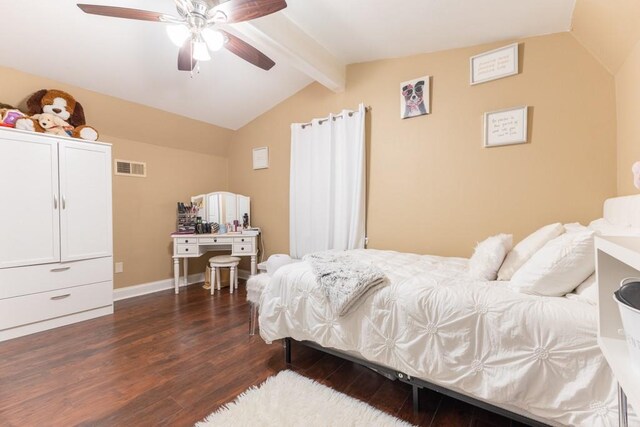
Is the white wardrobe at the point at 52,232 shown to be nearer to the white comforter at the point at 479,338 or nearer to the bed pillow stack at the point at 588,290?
the white comforter at the point at 479,338

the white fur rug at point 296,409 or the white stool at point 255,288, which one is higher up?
the white stool at point 255,288

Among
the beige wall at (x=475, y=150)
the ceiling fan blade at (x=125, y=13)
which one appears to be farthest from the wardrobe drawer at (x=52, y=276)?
the beige wall at (x=475, y=150)

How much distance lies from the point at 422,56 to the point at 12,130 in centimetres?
379

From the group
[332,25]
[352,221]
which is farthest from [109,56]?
[352,221]

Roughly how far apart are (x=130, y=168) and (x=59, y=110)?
3.08 feet

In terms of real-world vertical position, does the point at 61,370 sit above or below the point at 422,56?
below

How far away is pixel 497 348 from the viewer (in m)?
1.23

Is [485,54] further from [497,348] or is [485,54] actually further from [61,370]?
[61,370]

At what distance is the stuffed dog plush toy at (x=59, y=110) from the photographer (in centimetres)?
249

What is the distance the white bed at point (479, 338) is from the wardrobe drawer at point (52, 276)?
2.31 meters

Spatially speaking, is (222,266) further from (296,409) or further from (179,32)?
(179,32)

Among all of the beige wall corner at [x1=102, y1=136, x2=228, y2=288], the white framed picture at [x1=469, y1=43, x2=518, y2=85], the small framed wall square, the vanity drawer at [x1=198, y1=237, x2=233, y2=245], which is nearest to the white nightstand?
the white framed picture at [x1=469, y1=43, x2=518, y2=85]

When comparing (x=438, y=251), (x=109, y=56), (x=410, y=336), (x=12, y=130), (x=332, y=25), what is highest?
(x=332, y=25)

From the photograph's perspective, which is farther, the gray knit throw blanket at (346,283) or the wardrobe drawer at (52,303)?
the wardrobe drawer at (52,303)
